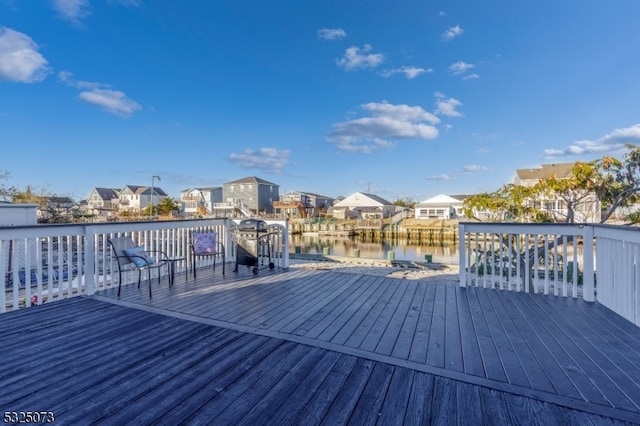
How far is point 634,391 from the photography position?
1755mm

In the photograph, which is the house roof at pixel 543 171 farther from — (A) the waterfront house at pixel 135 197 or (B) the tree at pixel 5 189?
(A) the waterfront house at pixel 135 197

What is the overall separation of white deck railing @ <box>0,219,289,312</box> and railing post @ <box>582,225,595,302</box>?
447 centimetres

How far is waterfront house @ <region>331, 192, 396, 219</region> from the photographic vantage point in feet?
152

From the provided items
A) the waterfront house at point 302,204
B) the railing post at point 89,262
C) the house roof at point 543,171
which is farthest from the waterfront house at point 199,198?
the railing post at point 89,262

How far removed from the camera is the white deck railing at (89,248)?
3.36m

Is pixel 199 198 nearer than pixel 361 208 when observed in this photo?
Yes

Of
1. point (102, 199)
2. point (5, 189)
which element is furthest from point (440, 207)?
point (102, 199)

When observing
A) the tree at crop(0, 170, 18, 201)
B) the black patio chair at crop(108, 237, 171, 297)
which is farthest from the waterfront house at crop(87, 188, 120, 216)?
the black patio chair at crop(108, 237, 171, 297)

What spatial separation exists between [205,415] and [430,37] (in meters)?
12.9

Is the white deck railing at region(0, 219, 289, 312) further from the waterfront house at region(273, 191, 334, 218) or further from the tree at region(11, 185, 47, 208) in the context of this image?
the waterfront house at region(273, 191, 334, 218)

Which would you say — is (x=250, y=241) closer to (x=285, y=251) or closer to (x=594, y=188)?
(x=285, y=251)

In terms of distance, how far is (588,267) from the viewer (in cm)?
371

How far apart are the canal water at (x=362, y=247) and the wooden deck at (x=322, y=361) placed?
59.4 feet

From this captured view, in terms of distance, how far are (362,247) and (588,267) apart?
2480 centimetres
